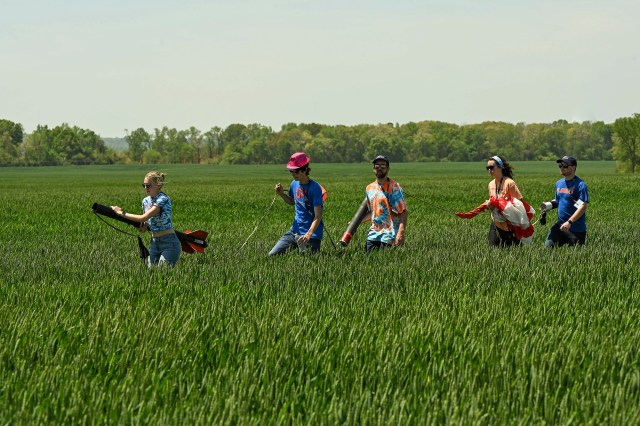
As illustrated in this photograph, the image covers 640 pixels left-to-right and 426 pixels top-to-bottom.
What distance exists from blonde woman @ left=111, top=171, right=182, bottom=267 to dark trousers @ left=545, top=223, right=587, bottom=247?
5.23m

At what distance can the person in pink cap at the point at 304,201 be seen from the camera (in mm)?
9664

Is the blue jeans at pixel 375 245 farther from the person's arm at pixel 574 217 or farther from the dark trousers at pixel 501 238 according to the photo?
the person's arm at pixel 574 217

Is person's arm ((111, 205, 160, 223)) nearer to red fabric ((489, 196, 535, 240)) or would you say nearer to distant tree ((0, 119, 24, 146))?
red fabric ((489, 196, 535, 240))

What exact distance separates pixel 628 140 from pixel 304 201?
82168 mm

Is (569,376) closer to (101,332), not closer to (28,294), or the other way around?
(101,332)

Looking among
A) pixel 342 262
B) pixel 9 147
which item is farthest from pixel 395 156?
pixel 342 262

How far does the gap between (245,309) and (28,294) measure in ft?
6.47

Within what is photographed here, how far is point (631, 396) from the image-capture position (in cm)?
443

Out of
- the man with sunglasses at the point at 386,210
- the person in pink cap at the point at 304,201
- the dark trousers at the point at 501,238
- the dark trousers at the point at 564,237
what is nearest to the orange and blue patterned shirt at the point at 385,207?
the man with sunglasses at the point at 386,210

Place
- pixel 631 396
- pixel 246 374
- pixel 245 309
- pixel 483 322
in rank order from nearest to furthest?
1. pixel 631 396
2. pixel 246 374
3. pixel 483 322
4. pixel 245 309

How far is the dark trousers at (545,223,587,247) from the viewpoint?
11734 millimetres

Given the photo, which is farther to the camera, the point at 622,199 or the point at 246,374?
the point at 622,199

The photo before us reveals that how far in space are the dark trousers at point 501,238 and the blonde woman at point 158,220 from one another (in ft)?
14.6

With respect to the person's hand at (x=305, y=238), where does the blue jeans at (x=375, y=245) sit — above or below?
below
